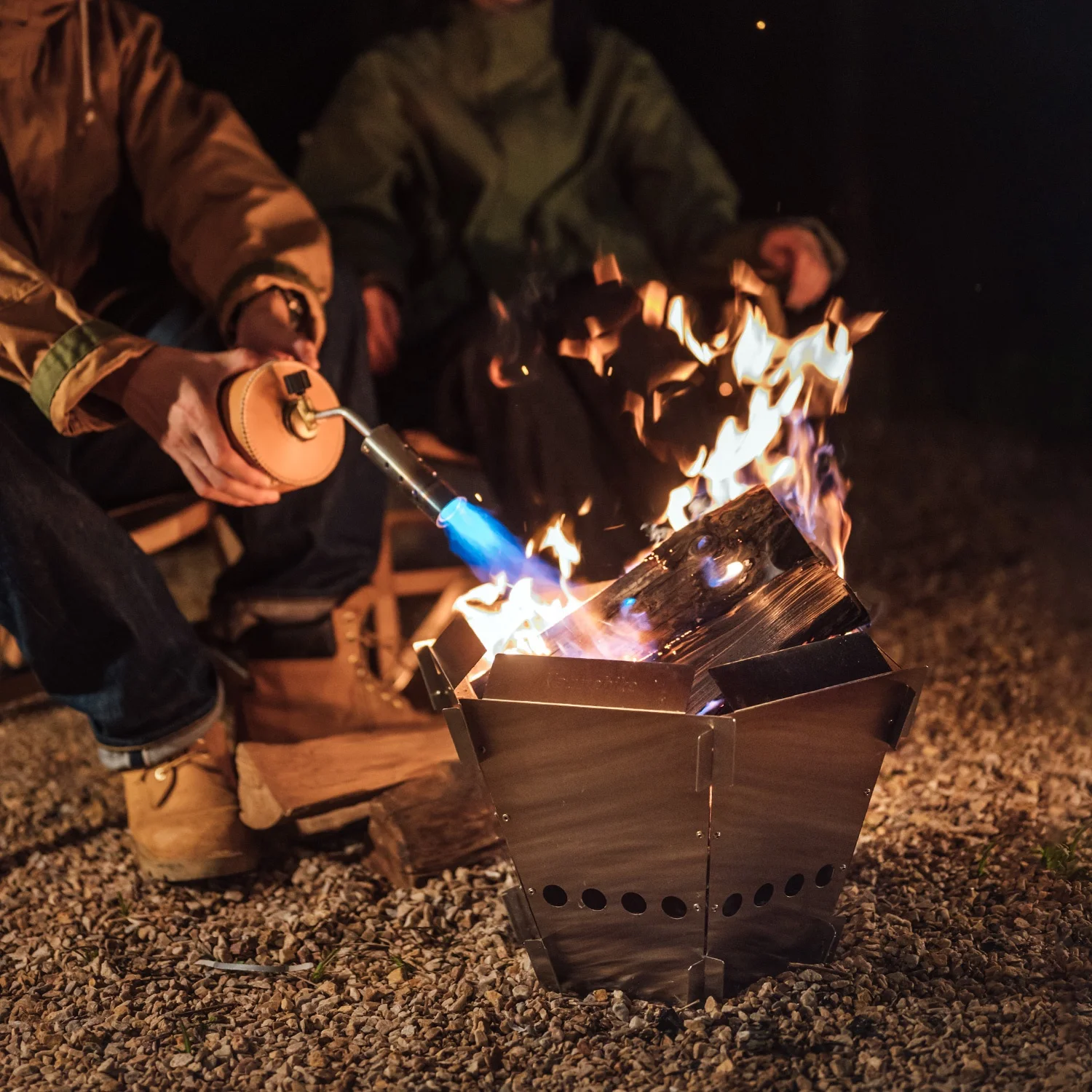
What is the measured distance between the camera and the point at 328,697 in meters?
2.30

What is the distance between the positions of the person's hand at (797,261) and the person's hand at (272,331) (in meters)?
1.07

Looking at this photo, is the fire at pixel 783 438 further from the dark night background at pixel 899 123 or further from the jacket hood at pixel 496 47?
the dark night background at pixel 899 123

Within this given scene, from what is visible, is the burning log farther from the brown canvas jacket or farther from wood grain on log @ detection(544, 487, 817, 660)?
the brown canvas jacket

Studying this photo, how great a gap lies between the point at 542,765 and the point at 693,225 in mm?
1771

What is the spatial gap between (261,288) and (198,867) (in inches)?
41.7

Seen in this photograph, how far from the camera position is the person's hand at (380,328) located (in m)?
2.48

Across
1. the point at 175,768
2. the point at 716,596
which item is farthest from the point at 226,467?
the point at 716,596

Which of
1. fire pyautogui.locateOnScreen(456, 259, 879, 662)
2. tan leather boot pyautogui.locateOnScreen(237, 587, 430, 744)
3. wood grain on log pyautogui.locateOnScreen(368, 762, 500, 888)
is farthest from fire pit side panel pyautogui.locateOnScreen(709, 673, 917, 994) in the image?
tan leather boot pyautogui.locateOnScreen(237, 587, 430, 744)

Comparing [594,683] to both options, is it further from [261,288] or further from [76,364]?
[261,288]

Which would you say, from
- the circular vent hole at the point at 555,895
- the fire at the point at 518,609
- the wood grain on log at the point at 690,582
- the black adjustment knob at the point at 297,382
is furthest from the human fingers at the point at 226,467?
the circular vent hole at the point at 555,895

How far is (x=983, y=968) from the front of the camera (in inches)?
60.2

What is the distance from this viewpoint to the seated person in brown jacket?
5.82 feet

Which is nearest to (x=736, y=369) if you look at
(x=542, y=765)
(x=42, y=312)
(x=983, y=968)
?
(x=542, y=765)

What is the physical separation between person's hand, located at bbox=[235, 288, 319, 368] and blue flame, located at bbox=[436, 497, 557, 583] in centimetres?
53
